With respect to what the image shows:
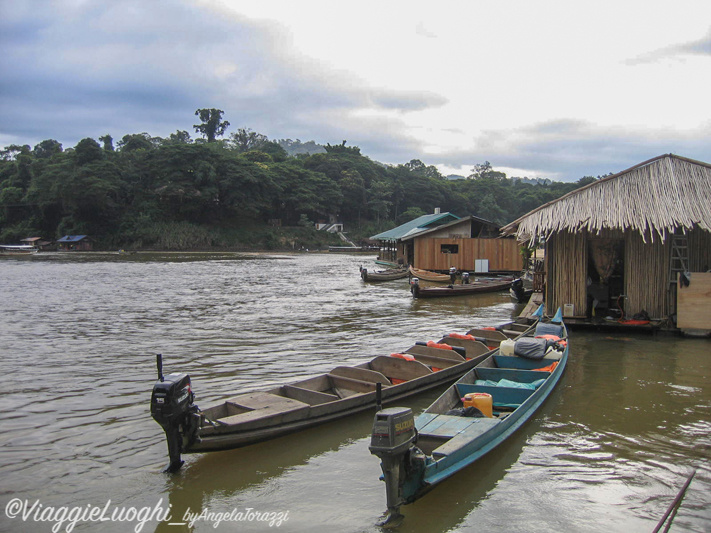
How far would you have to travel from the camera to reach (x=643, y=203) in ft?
38.2

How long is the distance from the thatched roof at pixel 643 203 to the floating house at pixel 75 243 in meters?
70.0

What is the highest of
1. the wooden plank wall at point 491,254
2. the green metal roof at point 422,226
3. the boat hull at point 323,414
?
the green metal roof at point 422,226

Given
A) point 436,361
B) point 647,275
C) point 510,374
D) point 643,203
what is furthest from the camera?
point 647,275

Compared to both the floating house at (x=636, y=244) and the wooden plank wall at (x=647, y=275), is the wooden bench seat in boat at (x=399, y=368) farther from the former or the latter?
the wooden plank wall at (x=647, y=275)

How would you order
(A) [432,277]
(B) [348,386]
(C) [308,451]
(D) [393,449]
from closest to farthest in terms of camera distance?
1. (D) [393,449]
2. (C) [308,451]
3. (B) [348,386]
4. (A) [432,277]

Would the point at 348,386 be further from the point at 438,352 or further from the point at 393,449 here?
the point at 393,449

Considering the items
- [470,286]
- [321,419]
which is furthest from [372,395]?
[470,286]

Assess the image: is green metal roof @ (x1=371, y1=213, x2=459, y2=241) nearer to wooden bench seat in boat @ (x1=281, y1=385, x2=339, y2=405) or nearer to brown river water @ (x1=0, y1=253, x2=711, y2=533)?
brown river water @ (x1=0, y1=253, x2=711, y2=533)

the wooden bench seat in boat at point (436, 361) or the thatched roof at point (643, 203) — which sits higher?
the thatched roof at point (643, 203)

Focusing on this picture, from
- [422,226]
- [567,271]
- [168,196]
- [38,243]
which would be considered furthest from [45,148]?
[567,271]

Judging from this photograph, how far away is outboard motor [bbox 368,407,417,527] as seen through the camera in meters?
4.45

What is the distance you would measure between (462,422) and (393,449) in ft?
5.50

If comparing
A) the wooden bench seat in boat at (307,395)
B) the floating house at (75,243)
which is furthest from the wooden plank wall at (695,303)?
the floating house at (75,243)

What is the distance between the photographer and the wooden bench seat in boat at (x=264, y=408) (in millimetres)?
6023
